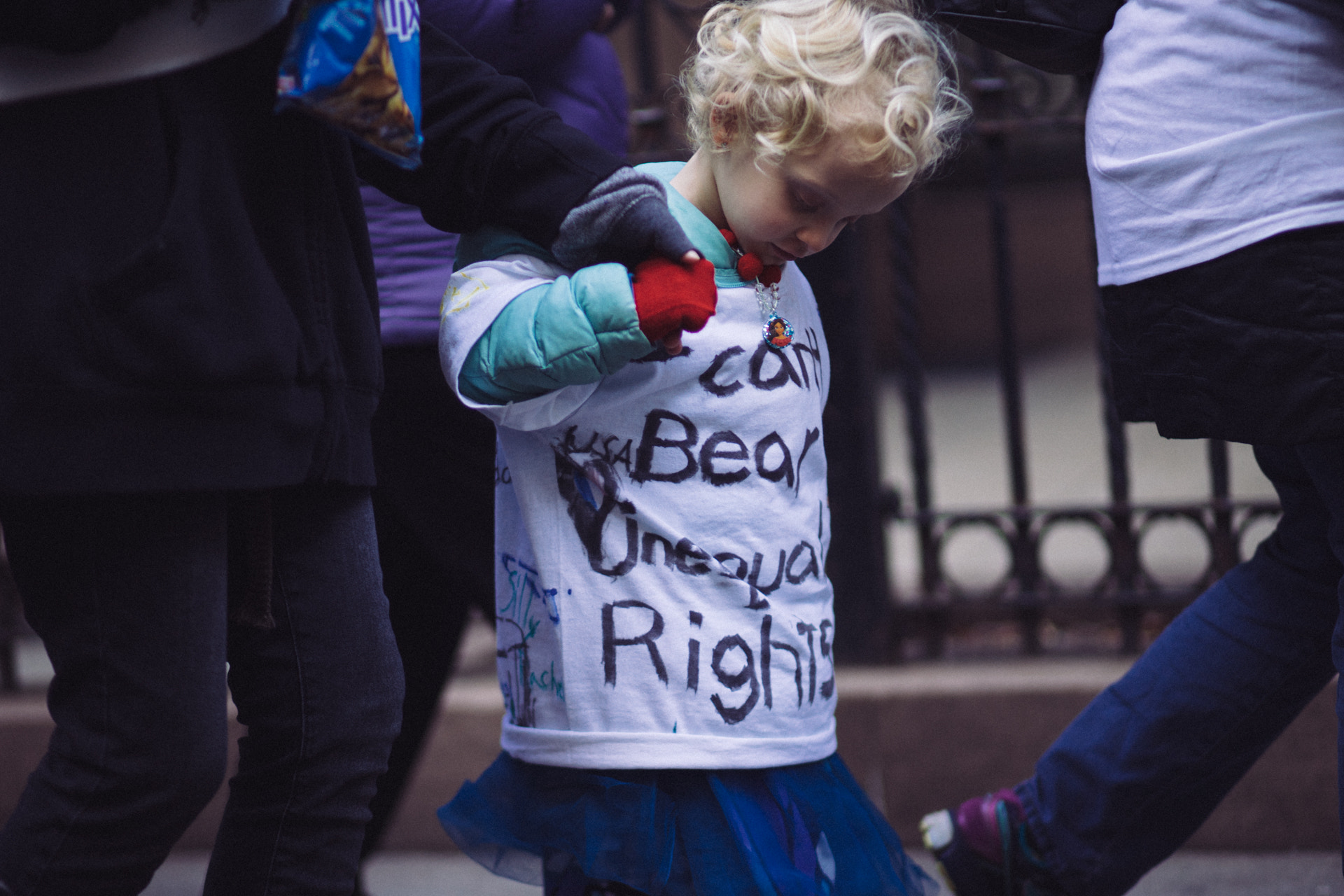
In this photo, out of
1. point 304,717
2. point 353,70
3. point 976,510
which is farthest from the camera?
point 976,510

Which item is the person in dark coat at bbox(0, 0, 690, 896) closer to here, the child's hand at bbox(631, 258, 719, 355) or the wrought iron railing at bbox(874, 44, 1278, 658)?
the child's hand at bbox(631, 258, 719, 355)

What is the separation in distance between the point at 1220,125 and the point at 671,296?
0.70 meters

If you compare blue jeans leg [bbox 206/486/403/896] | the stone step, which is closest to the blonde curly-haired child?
blue jeans leg [bbox 206/486/403/896]

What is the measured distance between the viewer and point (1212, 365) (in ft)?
5.67

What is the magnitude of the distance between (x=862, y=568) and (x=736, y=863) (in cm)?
142

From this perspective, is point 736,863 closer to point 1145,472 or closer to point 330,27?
point 330,27

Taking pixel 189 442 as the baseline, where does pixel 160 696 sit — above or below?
below

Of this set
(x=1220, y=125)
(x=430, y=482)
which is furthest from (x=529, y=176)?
(x=1220, y=125)

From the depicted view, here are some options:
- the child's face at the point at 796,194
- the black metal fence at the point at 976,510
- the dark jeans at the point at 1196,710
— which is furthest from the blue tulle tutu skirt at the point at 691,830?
the black metal fence at the point at 976,510

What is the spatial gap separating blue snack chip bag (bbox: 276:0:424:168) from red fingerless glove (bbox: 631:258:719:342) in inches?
12.1

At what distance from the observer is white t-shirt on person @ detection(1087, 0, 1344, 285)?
165 centimetres

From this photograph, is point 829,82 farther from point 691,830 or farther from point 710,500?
point 691,830

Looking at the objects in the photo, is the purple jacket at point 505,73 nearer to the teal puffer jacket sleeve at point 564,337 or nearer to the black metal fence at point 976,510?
the teal puffer jacket sleeve at point 564,337

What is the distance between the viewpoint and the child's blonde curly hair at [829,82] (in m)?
1.61
